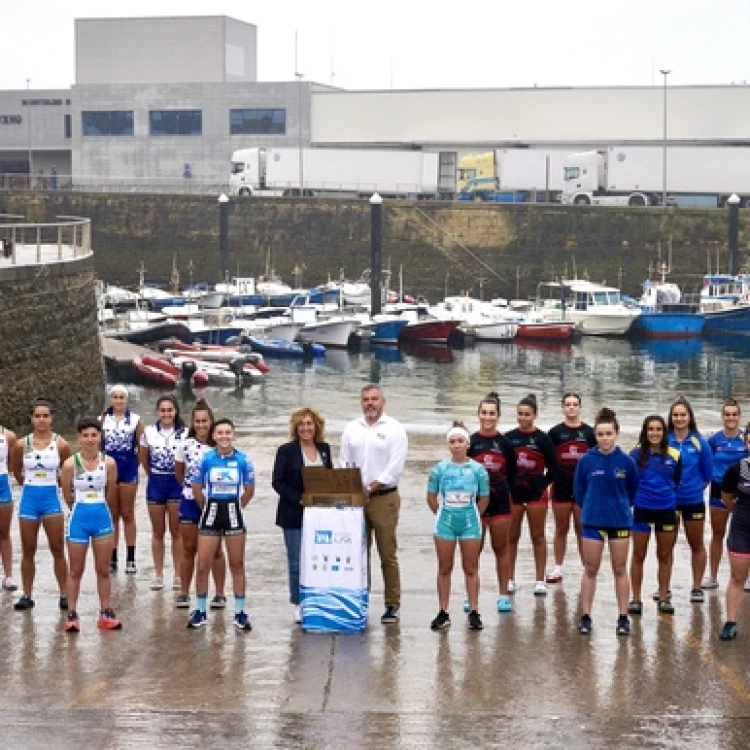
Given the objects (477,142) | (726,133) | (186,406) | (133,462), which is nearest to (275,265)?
(477,142)

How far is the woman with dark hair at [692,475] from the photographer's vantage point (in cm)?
1233

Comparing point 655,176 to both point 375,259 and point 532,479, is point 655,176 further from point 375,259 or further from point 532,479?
point 532,479

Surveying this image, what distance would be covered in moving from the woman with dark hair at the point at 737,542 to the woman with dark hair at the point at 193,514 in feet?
11.0

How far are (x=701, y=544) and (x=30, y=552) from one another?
466 cm

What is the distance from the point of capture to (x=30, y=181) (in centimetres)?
9525

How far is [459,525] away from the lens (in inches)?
460

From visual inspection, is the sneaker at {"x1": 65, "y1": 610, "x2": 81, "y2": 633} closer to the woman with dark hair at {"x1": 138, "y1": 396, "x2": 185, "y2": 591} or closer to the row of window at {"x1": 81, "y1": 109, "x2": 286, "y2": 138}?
the woman with dark hair at {"x1": 138, "y1": 396, "x2": 185, "y2": 591}

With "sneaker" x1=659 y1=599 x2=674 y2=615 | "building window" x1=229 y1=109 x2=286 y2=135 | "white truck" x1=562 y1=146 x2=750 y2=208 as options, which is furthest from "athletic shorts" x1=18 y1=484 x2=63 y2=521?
"building window" x1=229 y1=109 x2=286 y2=135

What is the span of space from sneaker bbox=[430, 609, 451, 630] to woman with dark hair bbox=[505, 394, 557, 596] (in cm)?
98

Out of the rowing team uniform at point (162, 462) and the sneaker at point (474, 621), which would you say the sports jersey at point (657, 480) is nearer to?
the sneaker at point (474, 621)

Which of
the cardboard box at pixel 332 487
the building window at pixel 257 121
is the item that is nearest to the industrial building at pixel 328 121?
the building window at pixel 257 121

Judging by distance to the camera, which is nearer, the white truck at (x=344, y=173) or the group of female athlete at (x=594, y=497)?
the group of female athlete at (x=594, y=497)

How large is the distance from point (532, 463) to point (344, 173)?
73.7 meters

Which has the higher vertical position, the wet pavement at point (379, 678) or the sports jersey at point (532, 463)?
the sports jersey at point (532, 463)
